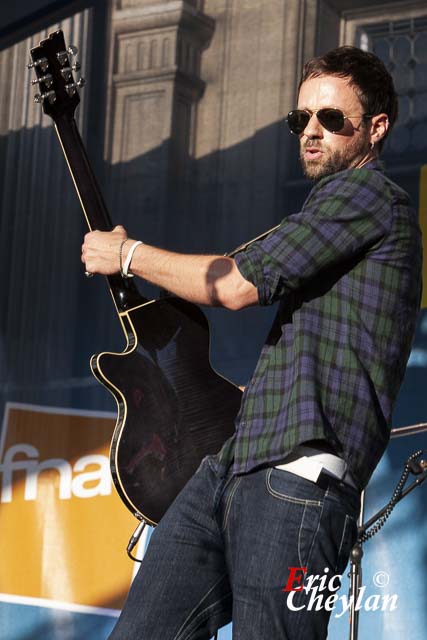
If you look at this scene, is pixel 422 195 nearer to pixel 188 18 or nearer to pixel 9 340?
pixel 188 18

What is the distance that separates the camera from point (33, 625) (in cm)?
429

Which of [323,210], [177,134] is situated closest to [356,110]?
[323,210]

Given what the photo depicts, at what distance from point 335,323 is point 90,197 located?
0.86 m

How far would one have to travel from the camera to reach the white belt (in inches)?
67.3

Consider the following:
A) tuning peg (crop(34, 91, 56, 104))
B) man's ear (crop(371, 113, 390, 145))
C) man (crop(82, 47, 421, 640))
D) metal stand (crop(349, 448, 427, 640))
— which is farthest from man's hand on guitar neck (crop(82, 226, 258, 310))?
metal stand (crop(349, 448, 427, 640))

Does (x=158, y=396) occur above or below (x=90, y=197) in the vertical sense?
below

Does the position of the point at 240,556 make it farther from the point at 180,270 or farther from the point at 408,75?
the point at 408,75

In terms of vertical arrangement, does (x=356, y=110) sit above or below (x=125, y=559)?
above

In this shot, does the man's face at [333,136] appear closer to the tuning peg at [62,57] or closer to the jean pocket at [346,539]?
the jean pocket at [346,539]

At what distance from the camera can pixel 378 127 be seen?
6.49ft

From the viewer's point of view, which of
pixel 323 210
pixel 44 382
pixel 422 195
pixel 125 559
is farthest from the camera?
pixel 44 382

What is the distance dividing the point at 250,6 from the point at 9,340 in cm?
169

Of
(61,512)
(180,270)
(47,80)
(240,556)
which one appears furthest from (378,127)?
(61,512)

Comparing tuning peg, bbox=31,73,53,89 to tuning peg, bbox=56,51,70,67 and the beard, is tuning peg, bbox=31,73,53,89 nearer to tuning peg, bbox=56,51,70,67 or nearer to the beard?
tuning peg, bbox=56,51,70,67
